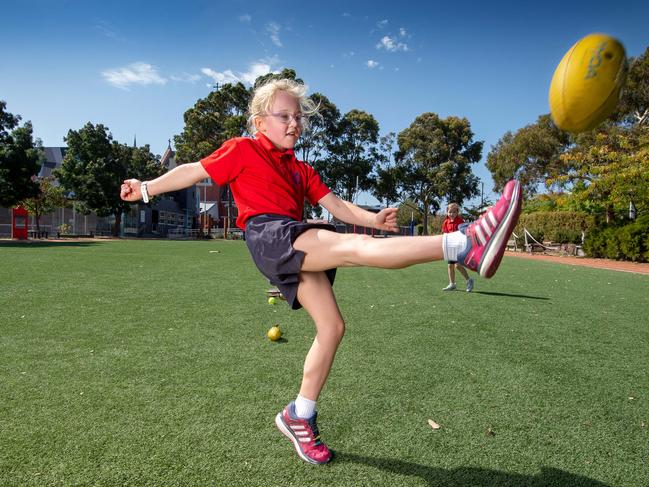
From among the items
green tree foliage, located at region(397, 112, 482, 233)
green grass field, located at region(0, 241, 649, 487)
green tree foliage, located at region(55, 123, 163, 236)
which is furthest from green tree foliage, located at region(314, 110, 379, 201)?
green grass field, located at region(0, 241, 649, 487)

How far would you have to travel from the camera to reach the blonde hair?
293 centimetres

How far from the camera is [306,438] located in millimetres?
2658

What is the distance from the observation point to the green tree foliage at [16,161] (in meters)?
30.0

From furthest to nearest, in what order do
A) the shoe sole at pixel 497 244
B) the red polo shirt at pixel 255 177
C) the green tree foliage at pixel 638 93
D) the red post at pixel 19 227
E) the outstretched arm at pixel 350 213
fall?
1. the red post at pixel 19 227
2. the green tree foliage at pixel 638 93
3. the outstretched arm at pixel 350 213
4. the red polo shirt at pixel 255 177
5. the shoe sole at pixel 497 244

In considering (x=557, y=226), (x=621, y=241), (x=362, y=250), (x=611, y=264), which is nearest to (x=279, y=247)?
(x=362, y=250)

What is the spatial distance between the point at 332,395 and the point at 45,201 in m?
41.7

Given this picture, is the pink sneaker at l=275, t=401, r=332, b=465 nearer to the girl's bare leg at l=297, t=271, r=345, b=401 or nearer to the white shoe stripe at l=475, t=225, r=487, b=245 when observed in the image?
the girl's bare leg at l=297, t=271, r=345, b=401

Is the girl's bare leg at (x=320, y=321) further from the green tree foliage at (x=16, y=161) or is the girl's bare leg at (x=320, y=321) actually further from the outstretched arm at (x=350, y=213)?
the green tree foliage at (x=16, y=161)

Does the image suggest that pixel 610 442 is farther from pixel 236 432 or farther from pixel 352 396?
pixel 236 432

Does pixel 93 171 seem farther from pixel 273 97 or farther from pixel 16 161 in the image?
pixel 273 97

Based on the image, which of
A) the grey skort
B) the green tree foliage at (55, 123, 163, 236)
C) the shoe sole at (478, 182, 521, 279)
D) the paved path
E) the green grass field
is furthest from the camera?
the green tree foliage at (55, 123, 163, 236)

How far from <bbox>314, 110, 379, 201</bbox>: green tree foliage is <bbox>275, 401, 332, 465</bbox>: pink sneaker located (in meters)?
46.4

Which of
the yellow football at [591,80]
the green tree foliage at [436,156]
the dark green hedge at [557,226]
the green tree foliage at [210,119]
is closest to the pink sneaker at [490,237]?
the yellow football at [591,80]

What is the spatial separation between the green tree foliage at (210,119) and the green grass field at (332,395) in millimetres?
Answer: 39095
